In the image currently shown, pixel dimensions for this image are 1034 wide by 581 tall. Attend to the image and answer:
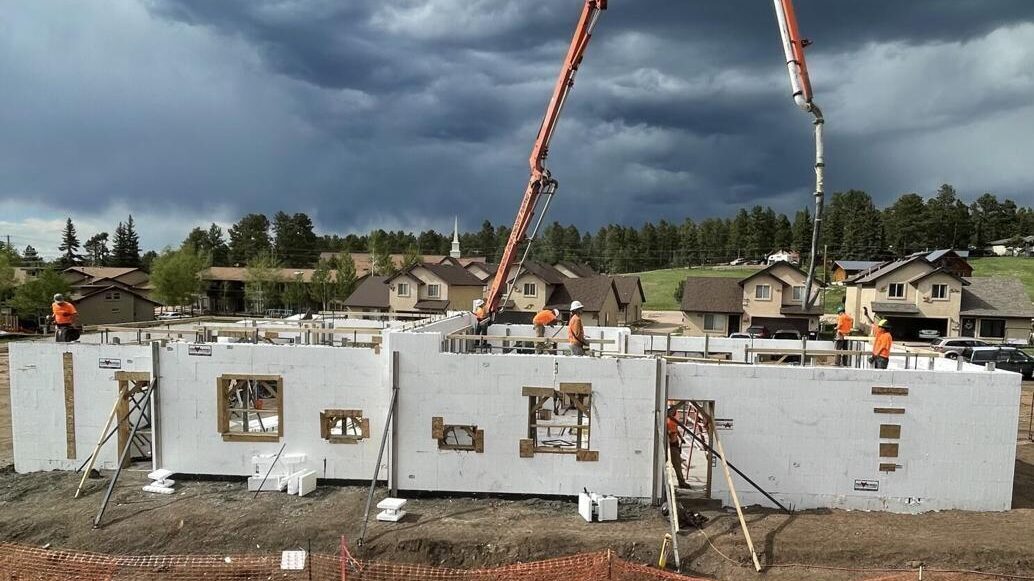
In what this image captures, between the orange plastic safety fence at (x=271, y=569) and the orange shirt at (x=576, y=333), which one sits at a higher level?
the orange shirt at (x=576, y=333)

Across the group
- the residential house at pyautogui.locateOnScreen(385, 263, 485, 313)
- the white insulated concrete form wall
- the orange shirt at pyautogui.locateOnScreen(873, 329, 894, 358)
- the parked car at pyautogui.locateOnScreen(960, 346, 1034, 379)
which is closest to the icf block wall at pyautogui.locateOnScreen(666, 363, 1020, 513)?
the white insulated concrete form wall

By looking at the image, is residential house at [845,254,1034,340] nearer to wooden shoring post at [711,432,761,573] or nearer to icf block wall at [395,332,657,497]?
wooden shoring post at [711,432,761,573]

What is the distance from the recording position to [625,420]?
13.0 meters

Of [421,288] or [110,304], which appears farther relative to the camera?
[110,304]

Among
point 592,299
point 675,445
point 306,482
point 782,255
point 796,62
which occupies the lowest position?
point 306,482

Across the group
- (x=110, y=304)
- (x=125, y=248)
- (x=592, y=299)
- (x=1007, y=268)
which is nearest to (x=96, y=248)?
(x=125, y=248)

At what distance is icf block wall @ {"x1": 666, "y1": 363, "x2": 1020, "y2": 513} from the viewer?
12703mm

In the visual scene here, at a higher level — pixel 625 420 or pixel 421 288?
pixel 421 288

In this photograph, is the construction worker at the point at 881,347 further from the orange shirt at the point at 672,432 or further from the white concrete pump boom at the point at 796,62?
the orange shirt at the point at 672,432

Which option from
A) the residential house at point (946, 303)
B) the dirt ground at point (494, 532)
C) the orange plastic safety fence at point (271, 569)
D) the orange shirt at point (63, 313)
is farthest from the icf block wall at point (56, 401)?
the residential house at point (946, 303)

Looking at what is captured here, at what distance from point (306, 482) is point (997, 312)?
152 feet

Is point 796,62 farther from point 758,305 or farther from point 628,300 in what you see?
point 628,300

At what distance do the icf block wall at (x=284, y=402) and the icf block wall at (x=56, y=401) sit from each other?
1.61 metres

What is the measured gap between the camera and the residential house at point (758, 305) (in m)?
43.4
